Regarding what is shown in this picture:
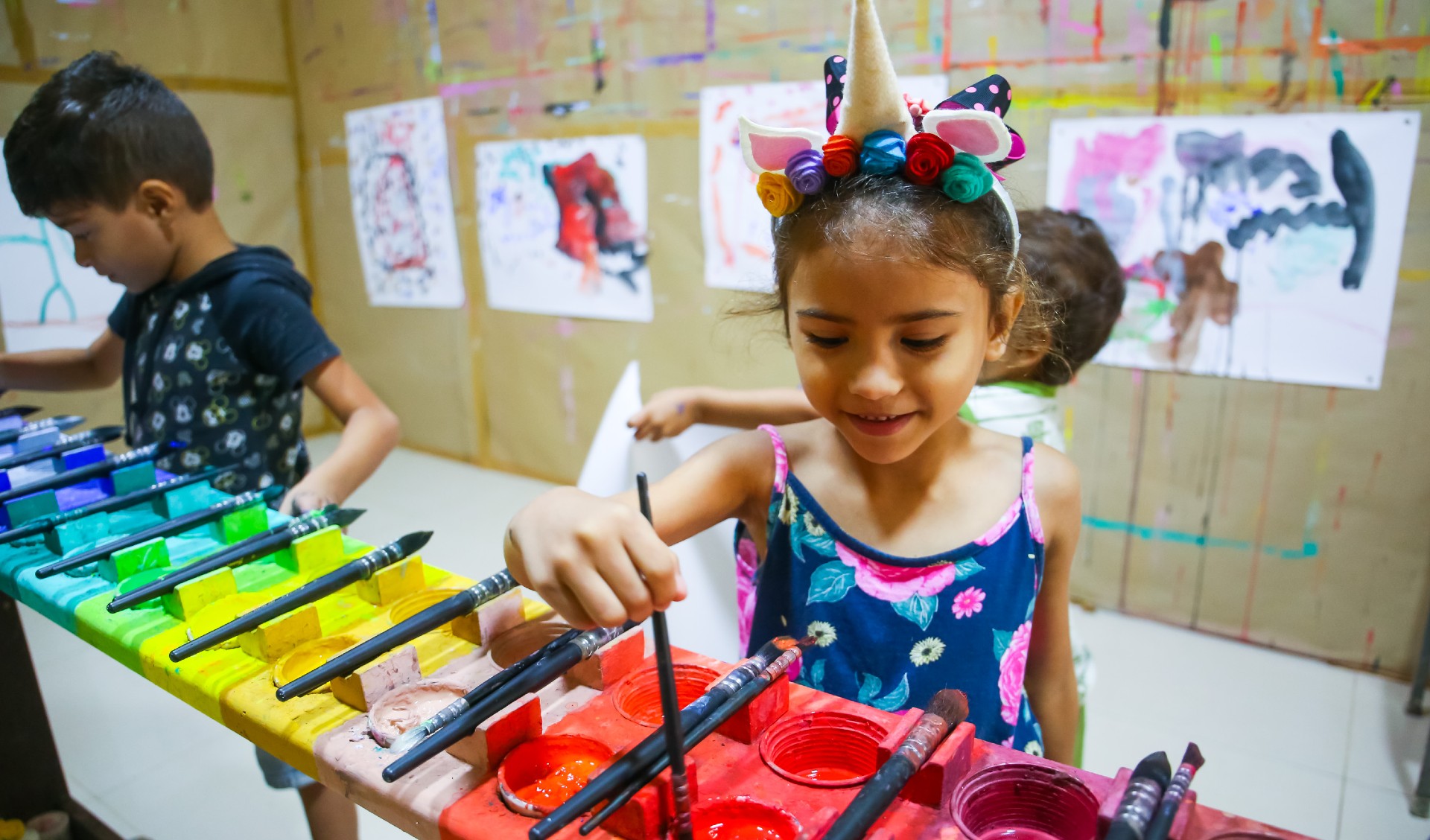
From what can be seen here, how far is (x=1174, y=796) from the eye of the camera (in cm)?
48

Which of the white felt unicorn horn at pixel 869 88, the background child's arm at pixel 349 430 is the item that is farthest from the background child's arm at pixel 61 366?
the white felt unicorn horn at pixel 869 88

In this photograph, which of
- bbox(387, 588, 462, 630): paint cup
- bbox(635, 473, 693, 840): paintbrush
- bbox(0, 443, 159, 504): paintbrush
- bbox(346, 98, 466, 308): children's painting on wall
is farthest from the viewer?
bbox(346, 98, 466, 308): children's painting on wall

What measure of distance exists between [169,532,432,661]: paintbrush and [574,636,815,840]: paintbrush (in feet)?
1.08

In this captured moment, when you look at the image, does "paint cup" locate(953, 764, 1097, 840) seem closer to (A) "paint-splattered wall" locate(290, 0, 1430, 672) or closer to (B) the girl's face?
(B) the girl's face

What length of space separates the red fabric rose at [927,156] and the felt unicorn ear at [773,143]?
8 centimetres

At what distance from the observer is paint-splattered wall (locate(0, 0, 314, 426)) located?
250 cm

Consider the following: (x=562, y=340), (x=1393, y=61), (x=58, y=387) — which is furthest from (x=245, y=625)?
(x=562, y=340)

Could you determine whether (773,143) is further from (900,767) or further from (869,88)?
(900,767)

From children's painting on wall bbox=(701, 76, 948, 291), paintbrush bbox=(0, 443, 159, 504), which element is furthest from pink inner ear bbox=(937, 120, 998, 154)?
children's painting on wall bbox=(701, 76, 948, 291)

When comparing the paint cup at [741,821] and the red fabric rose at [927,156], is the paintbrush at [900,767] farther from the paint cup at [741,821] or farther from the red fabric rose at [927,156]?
the red fabric rose at [927,156]

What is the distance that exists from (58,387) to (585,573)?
1.69 m

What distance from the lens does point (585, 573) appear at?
0.49 m

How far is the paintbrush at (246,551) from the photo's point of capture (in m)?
0.77

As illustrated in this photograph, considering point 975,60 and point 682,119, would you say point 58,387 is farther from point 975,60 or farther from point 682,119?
point 975,60
